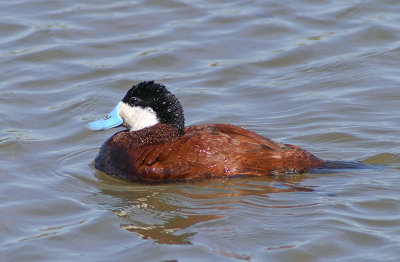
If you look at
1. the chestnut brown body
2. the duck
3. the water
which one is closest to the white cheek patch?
the duck

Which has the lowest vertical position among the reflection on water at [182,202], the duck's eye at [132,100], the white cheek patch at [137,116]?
the reflection on water at [182,202]

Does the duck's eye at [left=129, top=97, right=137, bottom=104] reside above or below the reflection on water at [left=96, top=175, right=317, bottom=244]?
above

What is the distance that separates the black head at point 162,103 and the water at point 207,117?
1.98 ft

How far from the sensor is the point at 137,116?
674 centimetres

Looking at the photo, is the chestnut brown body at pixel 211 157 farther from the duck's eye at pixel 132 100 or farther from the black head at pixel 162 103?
the duck's eye at pixel 132 100

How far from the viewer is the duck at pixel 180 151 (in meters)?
6.28

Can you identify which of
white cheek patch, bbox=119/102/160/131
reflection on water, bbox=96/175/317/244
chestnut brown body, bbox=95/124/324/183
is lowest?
reflection on water, bbox=96/175/317/244

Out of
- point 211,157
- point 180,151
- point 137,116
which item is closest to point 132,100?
point 137,116

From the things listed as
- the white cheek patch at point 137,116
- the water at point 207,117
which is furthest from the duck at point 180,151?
the water at point 207,117

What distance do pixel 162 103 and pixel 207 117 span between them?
149 centimetres

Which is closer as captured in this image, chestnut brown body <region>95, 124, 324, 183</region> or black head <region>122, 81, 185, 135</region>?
chestnut brown body <region>95, 124, 324, 183</region>

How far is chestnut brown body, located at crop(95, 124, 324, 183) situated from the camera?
6.27 metres

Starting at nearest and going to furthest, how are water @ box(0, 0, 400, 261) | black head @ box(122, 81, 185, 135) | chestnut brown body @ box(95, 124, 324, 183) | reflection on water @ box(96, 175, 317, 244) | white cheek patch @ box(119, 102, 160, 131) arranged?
water @ box(0, 0, 400, 261) < reflection on water @ box(96, 175, 317, 244) < chestnut brown body @ box(95, 124, 324, 183) < black head @ box(122, 81, 185, 135) < white cheek patch @ box(119, 102, 160, 131)

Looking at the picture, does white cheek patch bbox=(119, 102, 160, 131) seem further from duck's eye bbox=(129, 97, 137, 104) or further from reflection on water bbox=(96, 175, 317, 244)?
reflection on water bbox=(96, 175, 317, 244)
